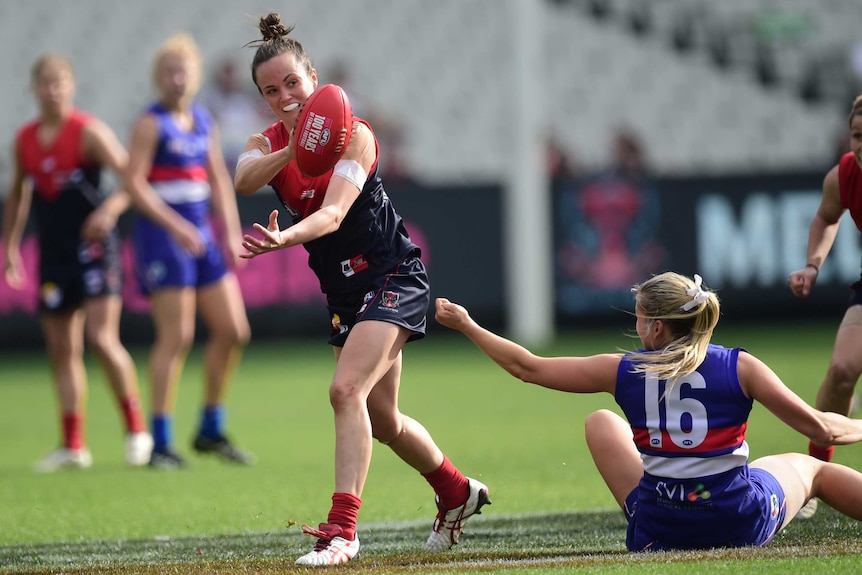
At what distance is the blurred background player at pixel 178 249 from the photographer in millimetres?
7582

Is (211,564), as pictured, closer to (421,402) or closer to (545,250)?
(421,402)

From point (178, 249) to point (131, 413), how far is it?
105 cm

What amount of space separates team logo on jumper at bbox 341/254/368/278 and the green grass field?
1001mm

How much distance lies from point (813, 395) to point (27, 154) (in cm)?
558

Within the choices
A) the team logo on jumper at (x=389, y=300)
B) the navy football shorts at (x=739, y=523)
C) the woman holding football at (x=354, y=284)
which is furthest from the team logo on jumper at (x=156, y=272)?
the navy football shorts at (x=739, y=523)

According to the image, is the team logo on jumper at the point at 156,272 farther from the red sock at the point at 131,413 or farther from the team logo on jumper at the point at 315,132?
the team logo on jumper at the point at 315,132

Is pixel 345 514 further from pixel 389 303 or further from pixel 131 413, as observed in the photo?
pixel 131 413

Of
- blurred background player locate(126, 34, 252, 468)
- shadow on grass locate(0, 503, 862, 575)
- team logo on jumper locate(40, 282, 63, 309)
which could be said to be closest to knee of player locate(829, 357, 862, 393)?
shadow on grass locate(0, 503, 862, 575)

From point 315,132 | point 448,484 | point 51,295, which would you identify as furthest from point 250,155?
point 51,295

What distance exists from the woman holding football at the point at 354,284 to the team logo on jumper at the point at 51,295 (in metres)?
3.54

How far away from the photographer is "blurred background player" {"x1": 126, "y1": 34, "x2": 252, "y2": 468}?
7.58 metres

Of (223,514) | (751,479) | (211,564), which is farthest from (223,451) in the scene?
(751,479)

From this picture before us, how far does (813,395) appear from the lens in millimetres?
9227

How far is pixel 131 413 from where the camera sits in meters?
7.85
